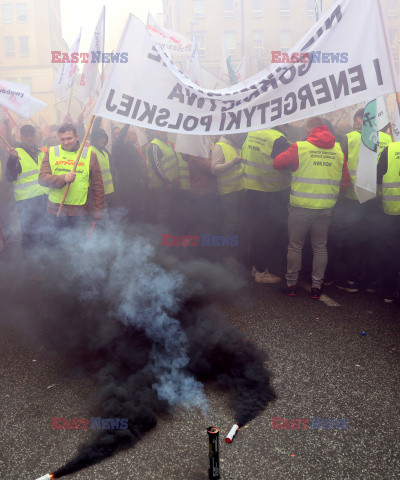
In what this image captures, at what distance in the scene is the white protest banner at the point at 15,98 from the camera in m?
6.08

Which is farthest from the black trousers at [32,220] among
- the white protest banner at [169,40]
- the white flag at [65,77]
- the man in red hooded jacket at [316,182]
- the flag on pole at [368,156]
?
the white protest banner at [169,40]

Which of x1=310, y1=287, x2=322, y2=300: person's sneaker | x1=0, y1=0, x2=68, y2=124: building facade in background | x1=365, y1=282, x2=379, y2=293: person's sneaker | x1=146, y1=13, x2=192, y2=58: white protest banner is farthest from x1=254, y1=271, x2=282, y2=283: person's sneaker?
x1=0, y1=0, x2=68, y2=124: building facade in background

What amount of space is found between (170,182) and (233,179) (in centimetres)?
134

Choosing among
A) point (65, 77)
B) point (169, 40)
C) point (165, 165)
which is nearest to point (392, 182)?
point (165, 165)

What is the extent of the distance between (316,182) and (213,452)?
349 centimetres

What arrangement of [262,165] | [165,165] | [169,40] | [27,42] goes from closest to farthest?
[262,165], [165,165], [169,40], [27,42]

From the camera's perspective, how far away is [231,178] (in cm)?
620

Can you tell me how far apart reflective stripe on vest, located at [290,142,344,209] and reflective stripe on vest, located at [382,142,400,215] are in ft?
1.67

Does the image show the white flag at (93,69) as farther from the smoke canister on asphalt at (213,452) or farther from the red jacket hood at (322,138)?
the smoke canister on asphalt at (213,452)

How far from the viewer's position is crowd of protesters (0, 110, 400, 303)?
196 inches

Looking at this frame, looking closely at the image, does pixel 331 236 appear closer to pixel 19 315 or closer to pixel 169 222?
pixel 169 222

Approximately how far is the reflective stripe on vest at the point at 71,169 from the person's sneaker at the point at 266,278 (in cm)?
249

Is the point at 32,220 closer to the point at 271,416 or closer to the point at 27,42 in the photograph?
the point at 271,416

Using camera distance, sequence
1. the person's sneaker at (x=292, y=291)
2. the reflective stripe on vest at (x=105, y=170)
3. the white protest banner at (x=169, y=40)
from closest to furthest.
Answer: the person's sneaker at (x=292, y=291), the reflective stripe on vest at (x=105, y=170), the white protest banner at (x=169, y=40)
